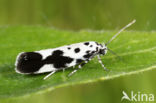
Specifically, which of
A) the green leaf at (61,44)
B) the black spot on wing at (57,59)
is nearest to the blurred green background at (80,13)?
the green leaf at (61,44)

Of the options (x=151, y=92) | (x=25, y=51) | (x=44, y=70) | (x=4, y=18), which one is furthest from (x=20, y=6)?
(x=151, y=92)

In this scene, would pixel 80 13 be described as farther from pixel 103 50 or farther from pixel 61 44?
pixel 103 50

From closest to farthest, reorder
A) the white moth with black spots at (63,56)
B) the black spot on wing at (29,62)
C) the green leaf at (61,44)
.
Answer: the green leaf at (61,44)
the black spot on wing at (29,62)
the white moth with black spots at (63,56)

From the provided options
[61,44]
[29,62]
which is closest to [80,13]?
[61,44]

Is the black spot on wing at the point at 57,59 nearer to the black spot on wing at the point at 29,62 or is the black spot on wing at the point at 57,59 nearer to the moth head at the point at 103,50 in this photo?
the black spot on wing at the point at 29,62

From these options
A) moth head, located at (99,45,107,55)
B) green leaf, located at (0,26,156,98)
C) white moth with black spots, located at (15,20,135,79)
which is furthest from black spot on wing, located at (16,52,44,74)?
moth head, located at (99,45,107,55)
